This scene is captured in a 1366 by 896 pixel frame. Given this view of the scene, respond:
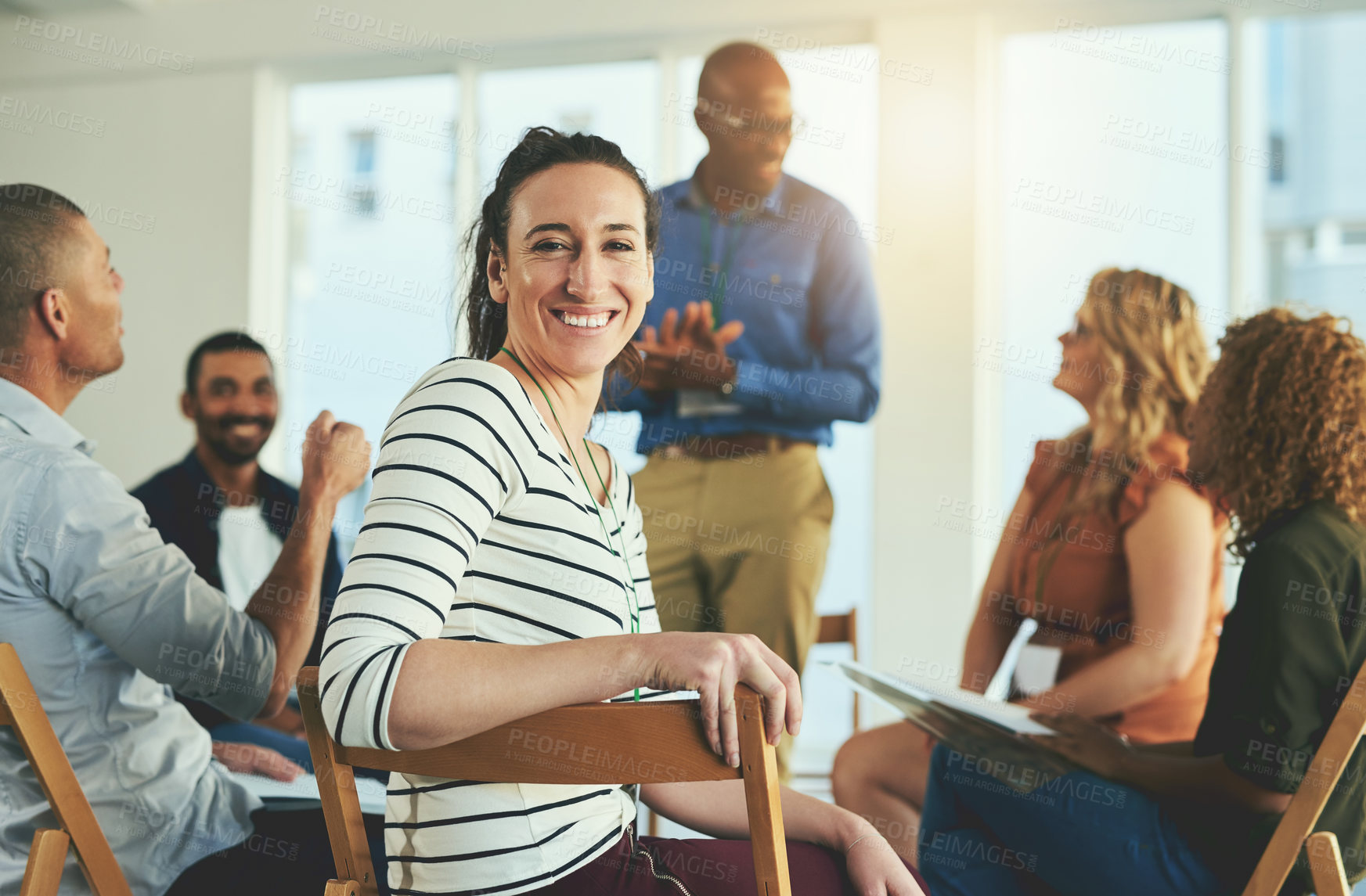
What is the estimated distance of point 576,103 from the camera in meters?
4.27

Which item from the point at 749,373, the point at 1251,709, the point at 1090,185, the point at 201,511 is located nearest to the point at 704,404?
the point at 749,373

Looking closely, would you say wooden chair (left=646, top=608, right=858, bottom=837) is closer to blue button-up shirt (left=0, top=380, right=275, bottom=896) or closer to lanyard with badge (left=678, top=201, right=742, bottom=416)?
lanyard with badge (left=678, top=201, right=742, bottom=416)

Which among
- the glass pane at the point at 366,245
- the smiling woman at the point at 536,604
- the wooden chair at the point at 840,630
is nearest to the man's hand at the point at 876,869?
the smiling woman at the point at 536,604

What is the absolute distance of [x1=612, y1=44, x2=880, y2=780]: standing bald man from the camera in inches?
130

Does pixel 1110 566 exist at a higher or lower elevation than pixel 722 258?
lower

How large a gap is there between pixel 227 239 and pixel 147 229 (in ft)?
1.22

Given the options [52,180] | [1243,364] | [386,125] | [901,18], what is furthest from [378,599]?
[52,180]

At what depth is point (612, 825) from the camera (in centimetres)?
104

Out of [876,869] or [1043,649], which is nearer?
[876,869]

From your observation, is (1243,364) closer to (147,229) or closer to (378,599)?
(378,599)

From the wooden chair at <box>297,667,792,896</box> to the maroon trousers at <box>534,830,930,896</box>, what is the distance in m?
0.17

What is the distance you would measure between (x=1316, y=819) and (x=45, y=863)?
1.59m

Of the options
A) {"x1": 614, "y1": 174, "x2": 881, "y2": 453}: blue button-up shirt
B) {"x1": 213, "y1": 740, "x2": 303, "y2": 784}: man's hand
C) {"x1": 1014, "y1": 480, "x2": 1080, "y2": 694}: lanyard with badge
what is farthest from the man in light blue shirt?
{"x1": 614, "y1": 174, "x2": 881, "y2": 453}: blue button-up shirt

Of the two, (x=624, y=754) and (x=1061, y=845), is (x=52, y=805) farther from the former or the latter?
(x=1061, y=845)
